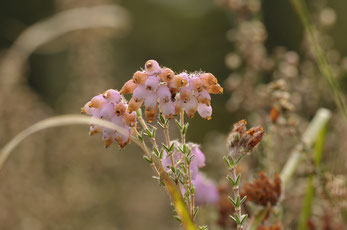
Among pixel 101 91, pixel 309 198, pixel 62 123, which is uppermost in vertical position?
pixel 101 91

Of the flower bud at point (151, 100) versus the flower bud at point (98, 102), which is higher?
the flower bud at point (98, 102)

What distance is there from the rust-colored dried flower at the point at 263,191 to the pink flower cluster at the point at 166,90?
295 mm

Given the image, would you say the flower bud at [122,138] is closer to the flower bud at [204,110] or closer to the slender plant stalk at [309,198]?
the flower bud at [204,110]

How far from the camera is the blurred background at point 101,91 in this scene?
70.5 inches

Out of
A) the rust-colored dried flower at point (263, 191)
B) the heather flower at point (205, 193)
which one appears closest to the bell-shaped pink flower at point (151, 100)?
the rust-colored dried flower at point (263, 191)

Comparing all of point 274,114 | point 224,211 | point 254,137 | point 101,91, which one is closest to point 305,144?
point 274,114

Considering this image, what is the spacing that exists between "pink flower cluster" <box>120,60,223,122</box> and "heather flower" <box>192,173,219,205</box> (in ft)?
1.59

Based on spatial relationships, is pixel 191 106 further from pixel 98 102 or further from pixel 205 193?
pixel 205 193

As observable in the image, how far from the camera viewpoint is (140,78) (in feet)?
2.79

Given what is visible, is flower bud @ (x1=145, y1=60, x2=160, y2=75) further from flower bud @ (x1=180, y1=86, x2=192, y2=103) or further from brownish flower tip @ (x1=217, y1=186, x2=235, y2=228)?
brownish flower tip @ (x1=217, y1=186, x2=235, y2=228)

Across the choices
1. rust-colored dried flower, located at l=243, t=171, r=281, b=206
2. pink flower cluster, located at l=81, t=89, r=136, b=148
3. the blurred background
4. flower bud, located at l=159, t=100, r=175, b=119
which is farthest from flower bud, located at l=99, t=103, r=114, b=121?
the blurred background

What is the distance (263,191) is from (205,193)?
12.7 inches

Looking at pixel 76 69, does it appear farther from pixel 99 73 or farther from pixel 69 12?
pixel 69 12

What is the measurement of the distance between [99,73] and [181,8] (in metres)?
3.53
